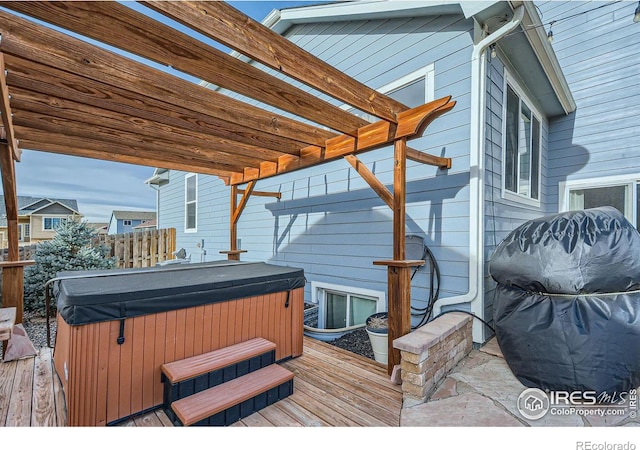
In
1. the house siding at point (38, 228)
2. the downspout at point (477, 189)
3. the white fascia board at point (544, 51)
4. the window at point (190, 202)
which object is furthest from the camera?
the house siding at point (38, 228)

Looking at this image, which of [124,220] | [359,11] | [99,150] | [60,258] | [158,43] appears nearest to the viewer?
[158,43]

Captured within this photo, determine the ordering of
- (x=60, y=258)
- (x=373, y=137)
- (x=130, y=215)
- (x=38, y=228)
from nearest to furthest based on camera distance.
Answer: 1. (x=373, y=137)
2. (x=60, y=258)
3. (x=38, y=228)
4. (x=130, y=215)

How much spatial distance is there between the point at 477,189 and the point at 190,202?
7273mm

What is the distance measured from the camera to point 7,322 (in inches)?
108

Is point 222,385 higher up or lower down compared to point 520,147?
lower down

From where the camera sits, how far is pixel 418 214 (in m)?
3.74

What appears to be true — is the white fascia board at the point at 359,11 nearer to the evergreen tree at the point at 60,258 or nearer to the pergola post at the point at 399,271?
the pergola post at the point at 399,271

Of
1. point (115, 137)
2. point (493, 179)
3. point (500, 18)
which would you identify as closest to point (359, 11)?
point (500, 18)

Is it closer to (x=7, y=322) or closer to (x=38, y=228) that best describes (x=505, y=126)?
(x=7, y=322)

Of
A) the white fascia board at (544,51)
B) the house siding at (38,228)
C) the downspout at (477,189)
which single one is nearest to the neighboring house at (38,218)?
the house siding at (38,228)

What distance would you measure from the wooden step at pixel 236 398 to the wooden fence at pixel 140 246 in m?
5.79

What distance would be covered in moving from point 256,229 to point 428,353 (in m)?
4.54

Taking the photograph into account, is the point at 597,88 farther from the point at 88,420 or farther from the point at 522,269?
the point at 88,420

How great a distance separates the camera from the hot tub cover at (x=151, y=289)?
206 cm
